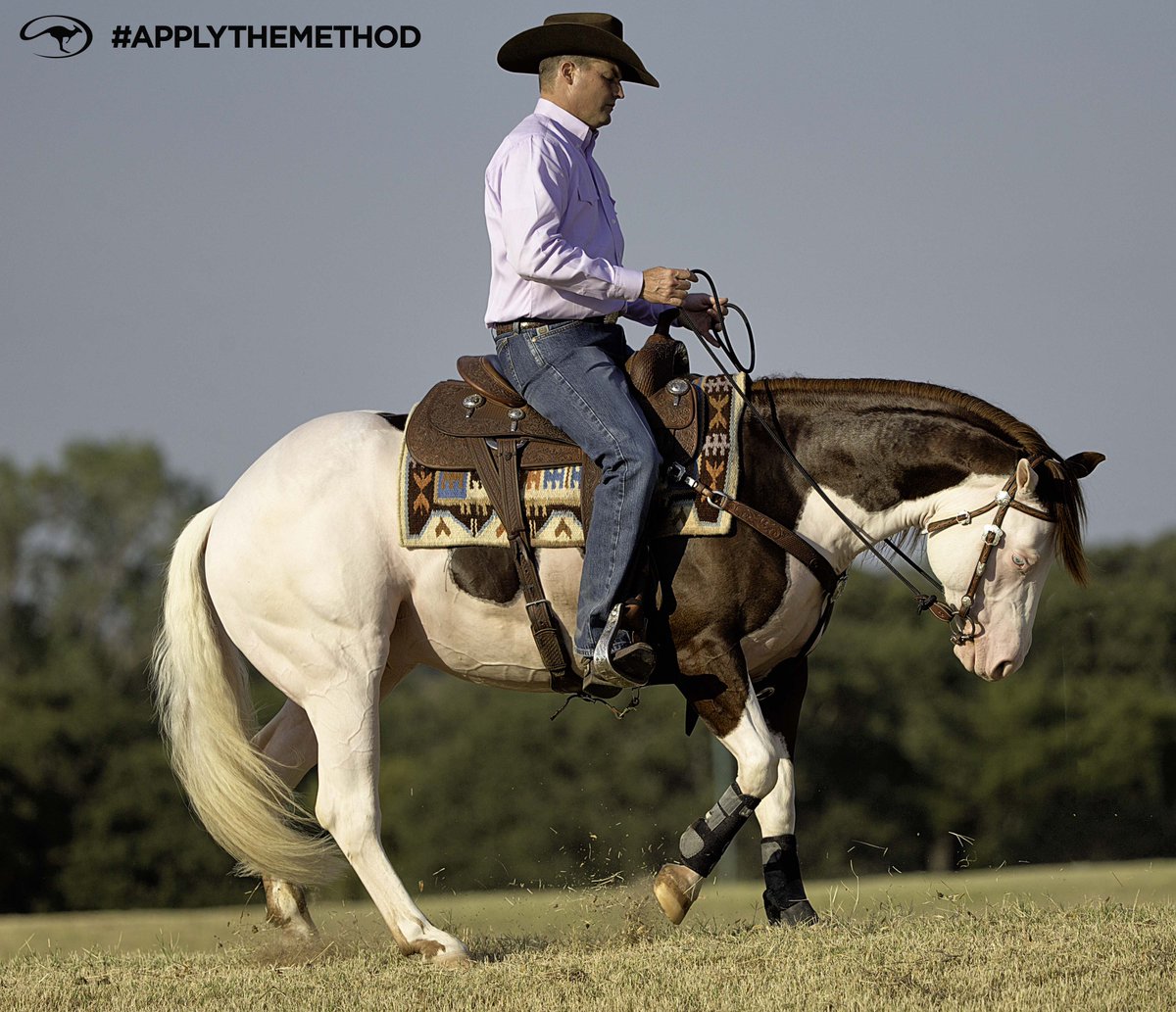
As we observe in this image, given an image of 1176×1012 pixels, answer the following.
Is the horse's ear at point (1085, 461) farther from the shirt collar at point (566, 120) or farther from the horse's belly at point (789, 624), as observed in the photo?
the shirt collar at point (566, 120)

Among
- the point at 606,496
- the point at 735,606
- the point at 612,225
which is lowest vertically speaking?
the point at 735,606

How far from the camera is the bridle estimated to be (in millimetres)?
6078

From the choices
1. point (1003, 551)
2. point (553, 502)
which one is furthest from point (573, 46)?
point (1003, 551)

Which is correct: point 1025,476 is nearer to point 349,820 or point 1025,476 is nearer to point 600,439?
point 600,439

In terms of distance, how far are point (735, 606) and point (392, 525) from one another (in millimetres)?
1481

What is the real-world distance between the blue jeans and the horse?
28 centimetres

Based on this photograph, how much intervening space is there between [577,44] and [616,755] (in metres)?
40.0

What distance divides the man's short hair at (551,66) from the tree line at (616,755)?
112 ft

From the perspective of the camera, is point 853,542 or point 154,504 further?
point 154,504

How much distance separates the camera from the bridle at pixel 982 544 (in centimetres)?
608

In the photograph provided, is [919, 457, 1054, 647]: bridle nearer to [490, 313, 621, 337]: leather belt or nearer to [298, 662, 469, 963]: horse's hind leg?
[490, 313, 621, 337]: leather belt

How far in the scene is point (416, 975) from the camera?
222 inches

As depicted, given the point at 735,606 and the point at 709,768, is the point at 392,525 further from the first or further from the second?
the point at 709,768

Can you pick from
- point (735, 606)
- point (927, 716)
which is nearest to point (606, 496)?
point (735, 606)
